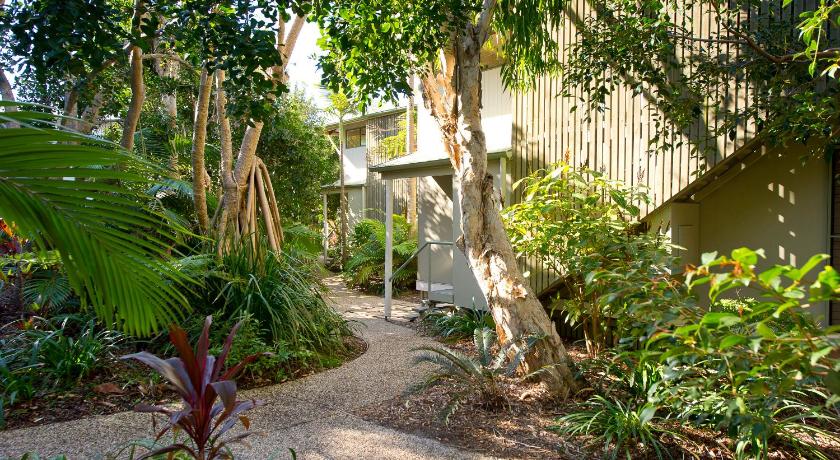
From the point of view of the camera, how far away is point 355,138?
19922 mm

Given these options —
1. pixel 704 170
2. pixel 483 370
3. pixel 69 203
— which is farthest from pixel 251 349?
pixel 704 170

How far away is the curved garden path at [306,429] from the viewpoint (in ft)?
11.8

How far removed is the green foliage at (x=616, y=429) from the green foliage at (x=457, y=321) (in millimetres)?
2792

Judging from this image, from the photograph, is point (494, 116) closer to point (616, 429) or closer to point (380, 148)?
point (616, 429)

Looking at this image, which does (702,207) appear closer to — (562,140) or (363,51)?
(562,140)

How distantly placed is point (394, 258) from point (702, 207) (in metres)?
7.29

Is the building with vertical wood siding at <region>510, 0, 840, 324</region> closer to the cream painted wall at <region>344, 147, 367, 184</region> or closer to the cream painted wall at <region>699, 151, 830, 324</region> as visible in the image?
the cream painted wall at <region>699, 151, 830, 324</region>

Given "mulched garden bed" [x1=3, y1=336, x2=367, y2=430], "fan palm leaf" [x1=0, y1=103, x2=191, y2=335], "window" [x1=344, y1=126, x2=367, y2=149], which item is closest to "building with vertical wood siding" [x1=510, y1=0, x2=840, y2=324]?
"mulched garden bed" [x1=3, y1=336, x2=367, y2=430]

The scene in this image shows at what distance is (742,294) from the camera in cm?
657

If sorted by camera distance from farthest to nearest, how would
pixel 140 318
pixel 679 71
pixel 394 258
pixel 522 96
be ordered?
pixel 394 258 < pixel 522 96 < pixel 679 71 < pixel 140 318

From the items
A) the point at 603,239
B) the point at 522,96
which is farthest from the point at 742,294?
the point at 522,96

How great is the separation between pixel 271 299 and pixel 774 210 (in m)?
5.97

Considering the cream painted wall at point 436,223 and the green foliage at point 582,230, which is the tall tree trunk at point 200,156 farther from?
the cream painted wall at point 436,223

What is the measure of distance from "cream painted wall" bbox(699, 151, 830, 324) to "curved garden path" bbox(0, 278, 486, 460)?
4296 millimetres
